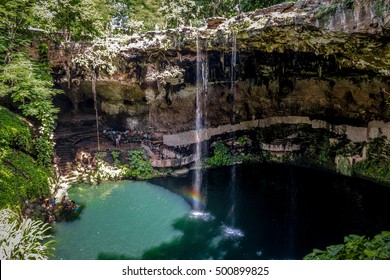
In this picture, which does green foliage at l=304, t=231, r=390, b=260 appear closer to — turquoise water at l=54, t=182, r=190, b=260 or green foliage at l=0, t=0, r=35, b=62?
turquoise water at l=54, t=182, r=190, b=260

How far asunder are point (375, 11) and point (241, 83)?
9309mm

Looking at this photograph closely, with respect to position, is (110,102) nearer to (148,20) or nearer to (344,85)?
(148,20)

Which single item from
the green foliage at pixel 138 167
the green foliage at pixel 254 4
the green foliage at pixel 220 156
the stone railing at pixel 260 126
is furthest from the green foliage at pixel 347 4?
the green foliage at pixel 138 167

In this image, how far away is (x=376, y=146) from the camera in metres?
14.0

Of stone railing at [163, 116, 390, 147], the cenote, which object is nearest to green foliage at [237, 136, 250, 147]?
stone railing at [163, 116, 390, 147]

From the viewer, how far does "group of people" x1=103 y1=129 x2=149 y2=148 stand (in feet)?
55.9

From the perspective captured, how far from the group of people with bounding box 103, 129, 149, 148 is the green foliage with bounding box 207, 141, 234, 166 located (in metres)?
4.02

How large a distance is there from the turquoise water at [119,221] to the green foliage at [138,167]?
0.70 m

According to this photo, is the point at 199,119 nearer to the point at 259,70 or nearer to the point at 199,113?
the point at 199,113

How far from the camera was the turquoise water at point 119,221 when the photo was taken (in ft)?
30.3

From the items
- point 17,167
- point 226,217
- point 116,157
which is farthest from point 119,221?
point 116,157

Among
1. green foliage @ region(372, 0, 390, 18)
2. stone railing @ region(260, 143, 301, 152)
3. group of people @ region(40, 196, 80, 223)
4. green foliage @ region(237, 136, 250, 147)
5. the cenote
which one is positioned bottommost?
the cenote

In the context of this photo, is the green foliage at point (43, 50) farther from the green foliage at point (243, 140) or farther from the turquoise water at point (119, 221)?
the green foliage at point (243, 140)
